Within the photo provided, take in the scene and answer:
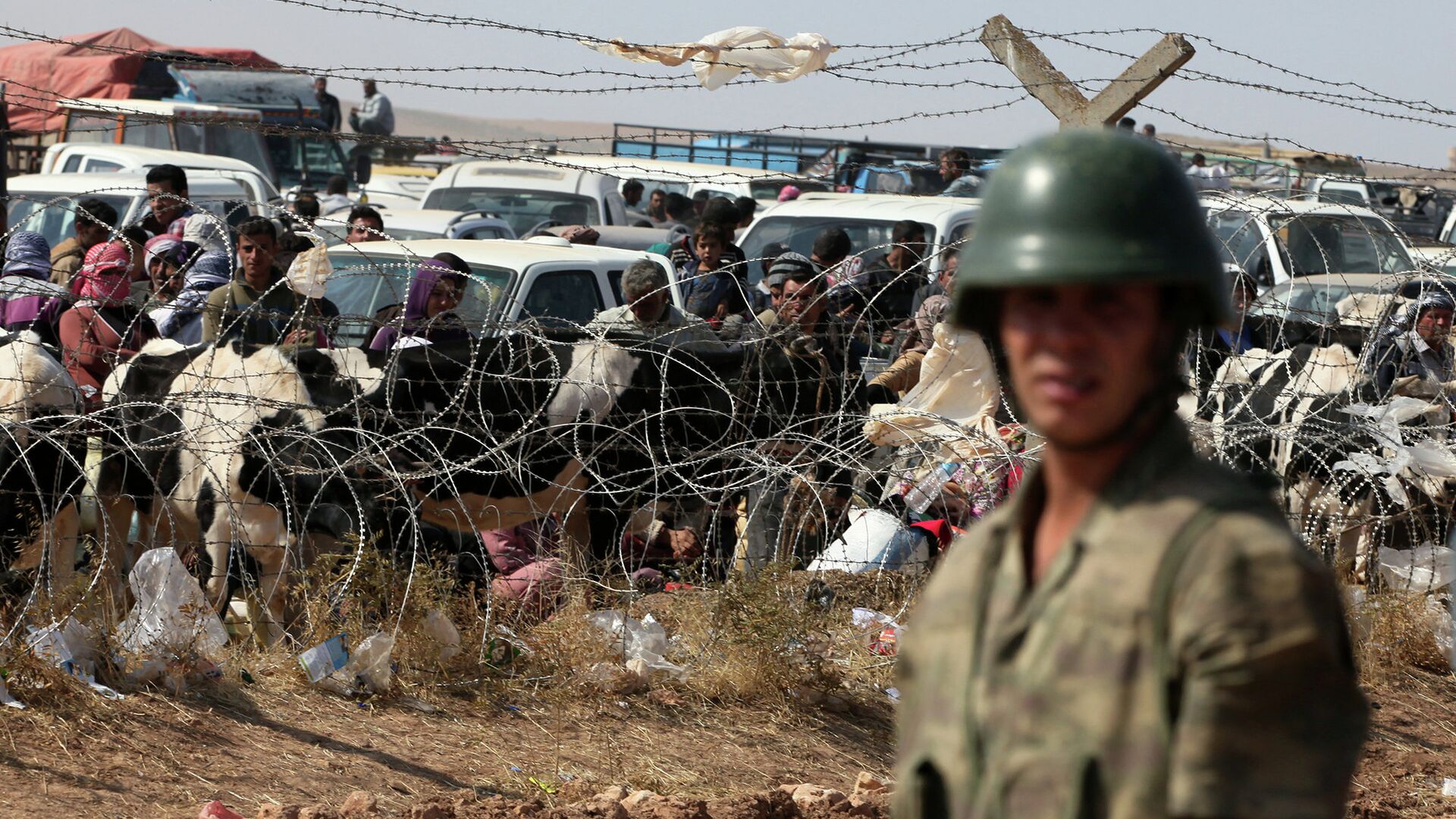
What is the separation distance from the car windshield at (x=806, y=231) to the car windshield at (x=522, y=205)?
13.6 ft

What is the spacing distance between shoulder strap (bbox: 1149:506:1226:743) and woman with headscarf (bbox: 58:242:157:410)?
5090mm

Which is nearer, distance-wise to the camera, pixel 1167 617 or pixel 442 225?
pixel 1167 617

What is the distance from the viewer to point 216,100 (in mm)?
21062

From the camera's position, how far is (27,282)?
7488 mm

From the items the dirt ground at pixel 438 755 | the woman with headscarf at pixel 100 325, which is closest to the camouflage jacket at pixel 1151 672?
the dirt ground at pixel 438 755

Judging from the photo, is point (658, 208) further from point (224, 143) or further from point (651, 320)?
point (651, 320)

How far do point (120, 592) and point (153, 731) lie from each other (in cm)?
114

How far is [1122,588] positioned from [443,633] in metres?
4.65

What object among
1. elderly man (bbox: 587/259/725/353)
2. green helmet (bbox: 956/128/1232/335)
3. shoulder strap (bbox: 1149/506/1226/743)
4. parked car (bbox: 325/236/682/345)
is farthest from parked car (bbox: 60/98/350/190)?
shoulder strap (bbox: 1149/506/1226/743)

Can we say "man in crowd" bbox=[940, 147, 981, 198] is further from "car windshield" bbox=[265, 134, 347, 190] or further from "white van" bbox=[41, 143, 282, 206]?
"car windshield" bbox=[265, 134, 347, 190]

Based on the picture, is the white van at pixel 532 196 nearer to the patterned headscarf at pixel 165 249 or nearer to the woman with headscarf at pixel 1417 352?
the patterned headscarf at pixel 165 249

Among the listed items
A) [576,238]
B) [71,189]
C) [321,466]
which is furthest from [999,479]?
[71,189]

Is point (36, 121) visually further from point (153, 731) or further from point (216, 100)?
point (153, 731)

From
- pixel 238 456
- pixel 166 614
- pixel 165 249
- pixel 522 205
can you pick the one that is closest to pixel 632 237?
pixel 522 205
